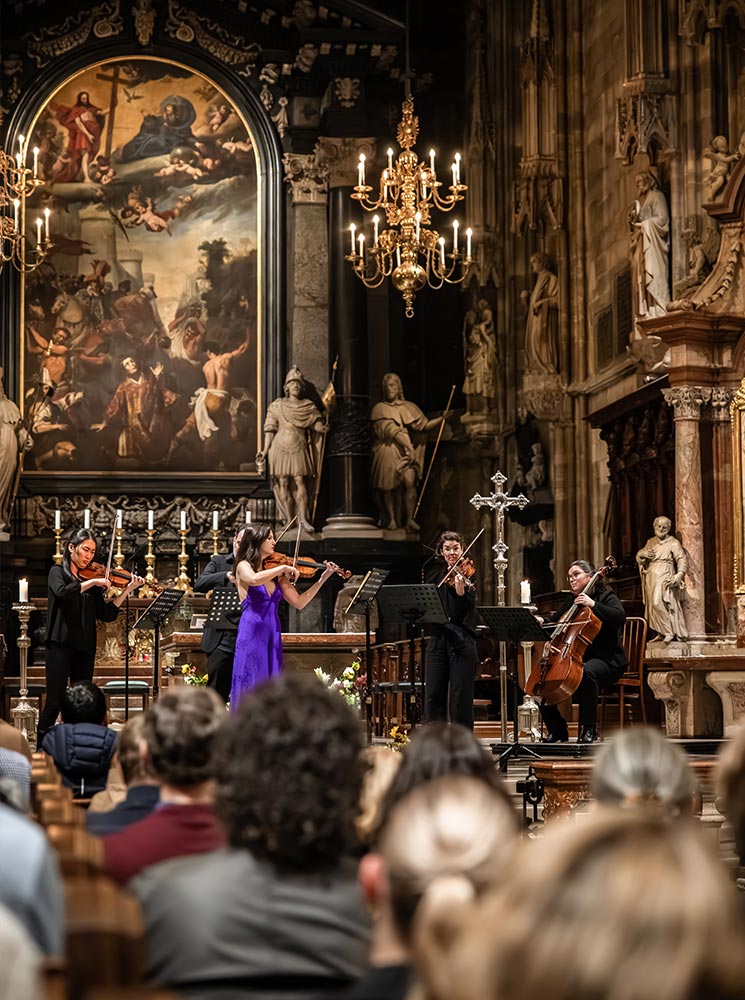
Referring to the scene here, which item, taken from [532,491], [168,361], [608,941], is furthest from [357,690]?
[608,941]

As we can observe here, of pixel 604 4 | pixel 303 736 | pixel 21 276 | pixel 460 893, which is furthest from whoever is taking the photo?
pixel 21 276

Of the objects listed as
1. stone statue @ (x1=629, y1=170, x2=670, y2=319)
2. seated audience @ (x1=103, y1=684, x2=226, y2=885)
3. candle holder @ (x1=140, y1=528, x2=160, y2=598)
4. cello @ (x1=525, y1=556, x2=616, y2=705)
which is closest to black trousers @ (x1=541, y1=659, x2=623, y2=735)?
cello @ (x1=525, y1=556, x2=616, y2=705)

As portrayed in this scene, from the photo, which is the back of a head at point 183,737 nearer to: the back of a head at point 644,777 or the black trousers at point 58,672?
the back of a head at point 644,777

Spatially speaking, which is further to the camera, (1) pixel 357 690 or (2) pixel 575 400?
(2) pixel 575 400

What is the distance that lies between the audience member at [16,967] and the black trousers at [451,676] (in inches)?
374

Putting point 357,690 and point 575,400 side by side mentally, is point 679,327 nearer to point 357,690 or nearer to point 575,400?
point 357,690

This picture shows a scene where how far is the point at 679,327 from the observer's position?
13766mm

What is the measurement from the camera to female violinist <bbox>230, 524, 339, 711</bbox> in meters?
10.3

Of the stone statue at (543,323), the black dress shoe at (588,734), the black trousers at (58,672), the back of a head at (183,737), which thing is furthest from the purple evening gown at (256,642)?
the stone statue at (543,323)

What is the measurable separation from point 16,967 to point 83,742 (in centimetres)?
481

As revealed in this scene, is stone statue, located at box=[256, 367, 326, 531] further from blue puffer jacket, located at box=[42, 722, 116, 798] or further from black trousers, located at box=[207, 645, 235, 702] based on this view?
blue puffer jacket, located at box=[42, 722, 116, 798]

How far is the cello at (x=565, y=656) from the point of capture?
36.9ft

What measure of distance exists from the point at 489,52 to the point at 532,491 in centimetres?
649

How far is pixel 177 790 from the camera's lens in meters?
3.76
